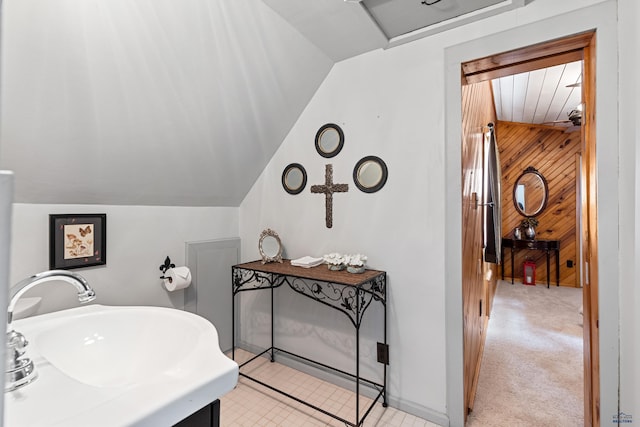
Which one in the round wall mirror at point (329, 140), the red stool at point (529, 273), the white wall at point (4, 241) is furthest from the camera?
the red stool at point (529, 273)

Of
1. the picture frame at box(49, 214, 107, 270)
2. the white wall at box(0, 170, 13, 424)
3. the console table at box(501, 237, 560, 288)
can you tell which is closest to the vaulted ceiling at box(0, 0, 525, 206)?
the picture frame at box(49, 214, 107, 270)

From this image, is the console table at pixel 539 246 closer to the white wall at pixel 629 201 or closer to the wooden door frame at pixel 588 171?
the wooden door frame at pixel 588 171

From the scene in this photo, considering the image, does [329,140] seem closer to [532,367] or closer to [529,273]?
[532,367]

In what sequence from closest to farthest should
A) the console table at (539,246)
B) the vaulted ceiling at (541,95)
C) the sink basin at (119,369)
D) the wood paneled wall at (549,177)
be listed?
the sink basin at (119,369) → the vaulted ceiling at (541,95) → the console table at (539,246) → the wood paneled wall at (549,177)

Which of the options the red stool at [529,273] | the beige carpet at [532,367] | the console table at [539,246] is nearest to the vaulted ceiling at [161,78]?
the beige carpet at [532,367]

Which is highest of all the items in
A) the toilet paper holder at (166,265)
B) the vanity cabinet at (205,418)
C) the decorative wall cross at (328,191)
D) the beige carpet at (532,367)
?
the decorative wall cross at (328,191)

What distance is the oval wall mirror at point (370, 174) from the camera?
79.8 inches

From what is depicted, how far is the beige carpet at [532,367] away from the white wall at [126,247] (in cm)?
217

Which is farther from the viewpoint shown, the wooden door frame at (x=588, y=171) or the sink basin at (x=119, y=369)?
the wooden door frame at (x=588, y=171)

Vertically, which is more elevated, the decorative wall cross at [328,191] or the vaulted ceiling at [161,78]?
the vaulted ceiling at [161,78]

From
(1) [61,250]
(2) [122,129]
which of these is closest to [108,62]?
(2) [122,129]

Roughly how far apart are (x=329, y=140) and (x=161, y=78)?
3.65 feet

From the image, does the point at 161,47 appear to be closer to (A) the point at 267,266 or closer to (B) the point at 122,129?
(B) the point at 122,129

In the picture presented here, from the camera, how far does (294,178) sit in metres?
2.45
